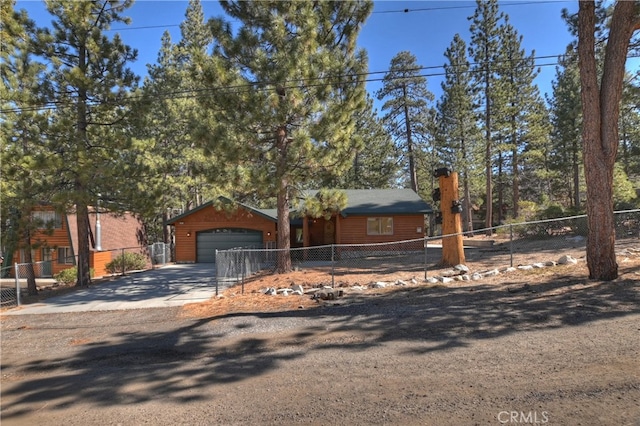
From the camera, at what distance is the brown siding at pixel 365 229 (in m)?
22.0

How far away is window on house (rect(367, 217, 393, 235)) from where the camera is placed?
22172 mm

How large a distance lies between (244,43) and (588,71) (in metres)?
9.27

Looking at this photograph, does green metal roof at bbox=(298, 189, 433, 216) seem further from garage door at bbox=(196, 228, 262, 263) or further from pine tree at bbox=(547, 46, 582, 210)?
pine tree at bbox=(547, 46, 582, 210)

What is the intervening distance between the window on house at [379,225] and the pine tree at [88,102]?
43.2 feet

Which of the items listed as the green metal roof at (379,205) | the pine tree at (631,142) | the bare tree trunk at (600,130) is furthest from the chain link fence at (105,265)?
the pine tree at (631,142)

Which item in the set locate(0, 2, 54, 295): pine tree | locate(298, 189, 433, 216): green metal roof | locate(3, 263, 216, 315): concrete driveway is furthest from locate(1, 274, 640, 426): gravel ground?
locate(298, 189, 433, 216): green metal roof

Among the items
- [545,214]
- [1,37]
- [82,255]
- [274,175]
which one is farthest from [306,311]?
[545,214]

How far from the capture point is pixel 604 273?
768cm

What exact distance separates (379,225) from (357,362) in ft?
58.1

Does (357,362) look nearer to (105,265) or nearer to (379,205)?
(379,205)

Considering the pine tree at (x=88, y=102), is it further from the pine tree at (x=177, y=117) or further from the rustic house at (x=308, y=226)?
the rustic house at (x=308, y=226)

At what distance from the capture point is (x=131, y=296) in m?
11.5

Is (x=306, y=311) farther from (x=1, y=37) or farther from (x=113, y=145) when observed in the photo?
(x=1, y=37)

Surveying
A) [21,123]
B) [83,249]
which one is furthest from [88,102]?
[83,249]
